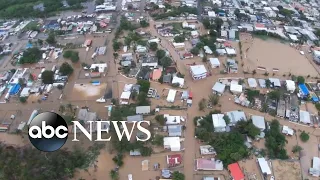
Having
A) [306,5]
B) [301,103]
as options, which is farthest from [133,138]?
[306,5]

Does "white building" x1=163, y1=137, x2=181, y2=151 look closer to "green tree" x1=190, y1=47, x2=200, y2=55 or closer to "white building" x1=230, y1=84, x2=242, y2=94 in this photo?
"white building" x1=230, y1=84, x2=242, y2=94

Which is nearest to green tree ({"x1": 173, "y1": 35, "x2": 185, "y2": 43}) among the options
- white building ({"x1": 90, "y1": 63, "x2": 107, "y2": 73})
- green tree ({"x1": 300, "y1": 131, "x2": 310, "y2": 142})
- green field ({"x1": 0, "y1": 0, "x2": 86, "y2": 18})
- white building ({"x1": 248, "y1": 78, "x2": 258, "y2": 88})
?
white building ({"x1": 90, "y1": 63, "x2": 107, "y2": 73})

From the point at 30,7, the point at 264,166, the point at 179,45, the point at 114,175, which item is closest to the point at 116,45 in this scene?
the point at 179,45

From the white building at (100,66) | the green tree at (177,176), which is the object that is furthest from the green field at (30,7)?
the green tree at (177,176)

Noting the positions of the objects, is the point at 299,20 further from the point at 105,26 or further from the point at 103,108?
the point at 103,108

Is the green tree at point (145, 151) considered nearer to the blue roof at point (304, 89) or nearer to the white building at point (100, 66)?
the white building at point (100, 66)

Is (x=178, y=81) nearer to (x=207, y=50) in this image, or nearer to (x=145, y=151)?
(x=207, y=50)
